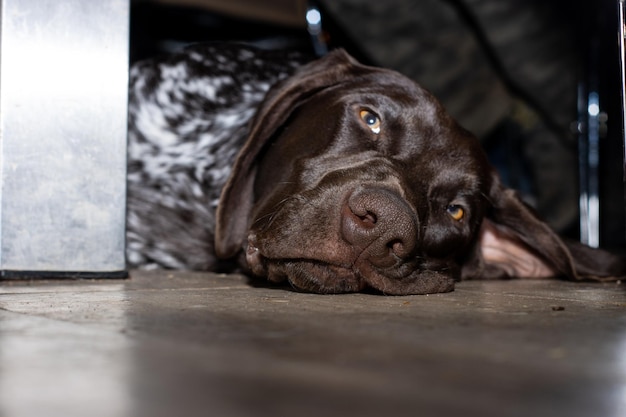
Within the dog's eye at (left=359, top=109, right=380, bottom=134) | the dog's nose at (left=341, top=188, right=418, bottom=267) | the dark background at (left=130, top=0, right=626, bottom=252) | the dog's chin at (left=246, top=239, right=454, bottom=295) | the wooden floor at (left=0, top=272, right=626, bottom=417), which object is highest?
the dark background at (left=130, top=0, right=626, bottom=252)

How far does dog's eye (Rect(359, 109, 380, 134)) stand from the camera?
3020 millimetres

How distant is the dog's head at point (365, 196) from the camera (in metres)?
2.44

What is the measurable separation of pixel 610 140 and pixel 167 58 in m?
3.96

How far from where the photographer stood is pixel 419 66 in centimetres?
623

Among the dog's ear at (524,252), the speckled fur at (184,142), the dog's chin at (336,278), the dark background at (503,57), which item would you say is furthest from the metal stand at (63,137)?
the dark background at (503,57)

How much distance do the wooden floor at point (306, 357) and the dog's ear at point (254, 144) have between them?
3.31 feet

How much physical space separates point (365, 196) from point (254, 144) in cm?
99

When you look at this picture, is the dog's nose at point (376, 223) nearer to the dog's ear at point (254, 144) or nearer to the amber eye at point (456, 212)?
the amber eye at point (456, 212)

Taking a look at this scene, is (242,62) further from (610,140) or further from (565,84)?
(610,140)

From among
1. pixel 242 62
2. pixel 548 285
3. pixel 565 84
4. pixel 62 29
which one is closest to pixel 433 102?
pixel 548 285

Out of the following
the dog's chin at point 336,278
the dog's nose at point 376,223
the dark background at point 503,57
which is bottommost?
the dog's chin at point 336,278

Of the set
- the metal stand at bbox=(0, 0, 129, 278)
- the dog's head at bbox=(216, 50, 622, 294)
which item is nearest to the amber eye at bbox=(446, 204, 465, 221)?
the dog's head at bbox=(216, 50, 622, 294)

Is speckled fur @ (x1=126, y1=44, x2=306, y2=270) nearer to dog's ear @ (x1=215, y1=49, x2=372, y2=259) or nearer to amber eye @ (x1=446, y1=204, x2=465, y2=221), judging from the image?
dog's ear @ (x1=215, y1=49, x2=372, y2=259)

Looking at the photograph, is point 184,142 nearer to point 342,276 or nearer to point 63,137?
point 63,137
